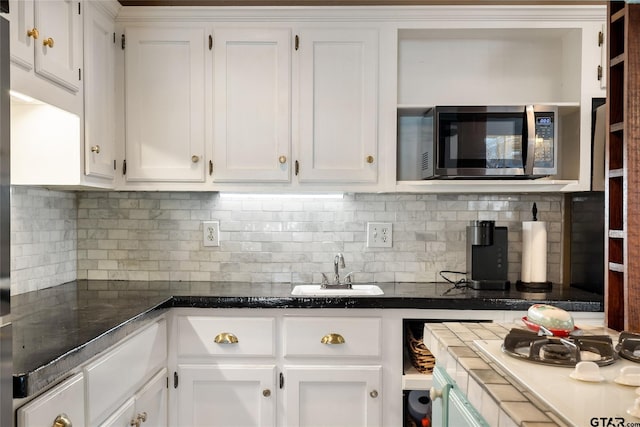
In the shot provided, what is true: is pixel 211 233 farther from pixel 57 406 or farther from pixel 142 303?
pixel 57 406

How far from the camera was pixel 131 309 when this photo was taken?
6.34 feet

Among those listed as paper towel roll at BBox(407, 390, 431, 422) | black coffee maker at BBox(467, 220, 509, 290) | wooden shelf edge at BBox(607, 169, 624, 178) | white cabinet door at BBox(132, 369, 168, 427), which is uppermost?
wooden shelf edge at BBox(607, 169, 624, 178)

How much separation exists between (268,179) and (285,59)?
579 mm

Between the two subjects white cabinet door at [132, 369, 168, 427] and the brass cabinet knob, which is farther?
white cabinet door at [132, 369, 168, 427]

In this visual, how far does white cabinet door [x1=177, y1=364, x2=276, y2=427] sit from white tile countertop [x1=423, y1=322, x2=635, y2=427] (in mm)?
973

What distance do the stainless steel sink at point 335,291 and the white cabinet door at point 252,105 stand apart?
1.80 ft

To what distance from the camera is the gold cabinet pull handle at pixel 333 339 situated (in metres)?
2.24

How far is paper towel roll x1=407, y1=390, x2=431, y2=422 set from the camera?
2316 mm

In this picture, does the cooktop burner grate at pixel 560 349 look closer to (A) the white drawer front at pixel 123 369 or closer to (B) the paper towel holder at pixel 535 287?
(A) the white drawer front at pixel 123 369

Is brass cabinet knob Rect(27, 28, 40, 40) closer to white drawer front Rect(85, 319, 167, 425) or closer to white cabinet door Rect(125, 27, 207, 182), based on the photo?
white cabinet door Rect(125, 27, 207, 182)

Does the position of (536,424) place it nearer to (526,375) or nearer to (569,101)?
(526,375)

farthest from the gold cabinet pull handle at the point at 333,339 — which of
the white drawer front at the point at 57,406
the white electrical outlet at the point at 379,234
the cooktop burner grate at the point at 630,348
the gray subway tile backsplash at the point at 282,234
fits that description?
the cooktop burner grate at the point at 630,348

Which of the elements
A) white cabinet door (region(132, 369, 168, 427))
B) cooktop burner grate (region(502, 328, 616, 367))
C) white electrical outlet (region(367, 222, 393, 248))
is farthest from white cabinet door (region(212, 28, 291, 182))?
cooktop burner grate (region(502, 328, 616, 367))

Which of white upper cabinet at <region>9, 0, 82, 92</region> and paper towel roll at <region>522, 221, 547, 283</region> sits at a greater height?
white upper cabinet at <region>9, 0, 82, 92</region>
